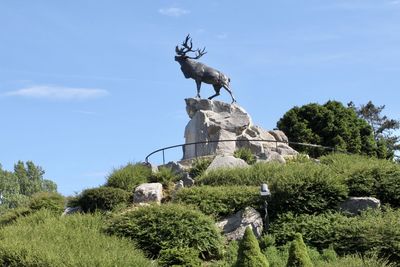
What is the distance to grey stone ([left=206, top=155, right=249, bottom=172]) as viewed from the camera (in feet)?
71.8

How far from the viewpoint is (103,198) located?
19.0 meters

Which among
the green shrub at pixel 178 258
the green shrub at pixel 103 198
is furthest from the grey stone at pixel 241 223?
the green shrub at pixel 103 198

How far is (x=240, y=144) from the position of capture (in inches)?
1021

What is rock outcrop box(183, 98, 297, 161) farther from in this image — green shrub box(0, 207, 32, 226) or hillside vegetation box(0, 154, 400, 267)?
green shrub box(0, 207, 32, 226)

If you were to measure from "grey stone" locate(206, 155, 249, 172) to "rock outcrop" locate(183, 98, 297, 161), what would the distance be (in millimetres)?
2266

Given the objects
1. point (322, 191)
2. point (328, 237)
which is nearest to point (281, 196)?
point (322, 191)

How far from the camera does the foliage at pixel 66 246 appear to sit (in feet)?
41.5

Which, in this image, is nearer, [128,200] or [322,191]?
[322,191]

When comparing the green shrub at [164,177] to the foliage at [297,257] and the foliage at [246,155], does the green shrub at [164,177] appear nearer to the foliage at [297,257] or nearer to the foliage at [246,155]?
the foliage at [246,155]

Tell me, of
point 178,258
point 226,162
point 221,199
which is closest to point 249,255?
point 178,258

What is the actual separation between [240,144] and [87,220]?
34.9 feet

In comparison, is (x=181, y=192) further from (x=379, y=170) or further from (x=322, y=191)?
(x=379, y=170)

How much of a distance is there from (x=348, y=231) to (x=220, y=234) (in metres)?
2.84

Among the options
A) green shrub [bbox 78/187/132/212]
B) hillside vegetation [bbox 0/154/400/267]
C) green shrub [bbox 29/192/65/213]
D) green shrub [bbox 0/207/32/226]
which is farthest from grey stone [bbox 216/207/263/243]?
green shrub [bbox 0/207/32/226]
